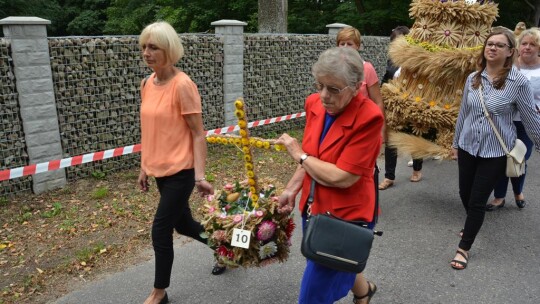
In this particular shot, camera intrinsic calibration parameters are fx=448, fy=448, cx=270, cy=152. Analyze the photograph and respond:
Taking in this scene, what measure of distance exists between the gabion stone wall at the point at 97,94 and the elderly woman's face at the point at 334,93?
4107 mm

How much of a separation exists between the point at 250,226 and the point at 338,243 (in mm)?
665

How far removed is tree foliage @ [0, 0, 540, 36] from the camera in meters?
17.9

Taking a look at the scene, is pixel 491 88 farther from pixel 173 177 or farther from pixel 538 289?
pixel 173 177

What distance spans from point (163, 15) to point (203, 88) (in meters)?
13.4

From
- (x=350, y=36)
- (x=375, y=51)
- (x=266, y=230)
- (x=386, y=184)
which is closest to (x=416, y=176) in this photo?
(x=386, y=184)

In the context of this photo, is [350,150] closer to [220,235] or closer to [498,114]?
[220,235]

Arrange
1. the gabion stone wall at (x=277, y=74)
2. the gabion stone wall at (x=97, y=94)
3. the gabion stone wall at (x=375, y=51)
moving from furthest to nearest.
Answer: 1. the gabion stone wall at (x=375, y=51)
2. the gabion stone wall at (x=277, y=74)
3. the gabion stone wall at (x=97, y=94)

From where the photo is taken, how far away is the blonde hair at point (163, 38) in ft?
9.03

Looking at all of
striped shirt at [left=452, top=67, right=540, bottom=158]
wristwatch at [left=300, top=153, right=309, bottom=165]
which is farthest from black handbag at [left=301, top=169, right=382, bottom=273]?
striped shirt at [left=452, top=67, right=540, bottom=158]

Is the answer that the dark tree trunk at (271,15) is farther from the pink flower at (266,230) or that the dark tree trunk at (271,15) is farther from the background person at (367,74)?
the pink flower at (266,230)

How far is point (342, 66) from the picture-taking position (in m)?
2.11

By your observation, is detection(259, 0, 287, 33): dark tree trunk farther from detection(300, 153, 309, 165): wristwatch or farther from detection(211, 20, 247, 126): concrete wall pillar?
detection(300, 153, 309, 165): wristwatch

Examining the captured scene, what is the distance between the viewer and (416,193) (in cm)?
553

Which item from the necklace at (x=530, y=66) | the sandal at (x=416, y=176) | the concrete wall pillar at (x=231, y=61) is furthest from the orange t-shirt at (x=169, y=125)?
the concrete wall pillar at (x=231, y=61)
